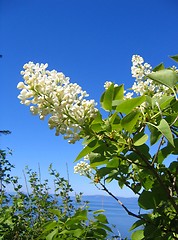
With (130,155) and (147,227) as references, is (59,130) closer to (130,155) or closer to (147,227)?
(130,155)

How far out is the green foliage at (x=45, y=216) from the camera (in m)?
1.20

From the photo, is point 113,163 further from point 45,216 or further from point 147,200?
point 45,216

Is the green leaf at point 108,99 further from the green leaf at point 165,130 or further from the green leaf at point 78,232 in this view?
the green leaf at point 78,232

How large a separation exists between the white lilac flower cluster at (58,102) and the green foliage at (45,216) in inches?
18.1

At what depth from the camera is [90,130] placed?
0.82 metres

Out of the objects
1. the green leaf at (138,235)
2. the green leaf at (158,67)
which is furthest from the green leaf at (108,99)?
the green leaf at (138,235)

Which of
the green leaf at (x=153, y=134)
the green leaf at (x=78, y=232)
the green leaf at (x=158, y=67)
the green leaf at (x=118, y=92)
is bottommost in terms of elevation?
the green leaf at (x=78, y=232)

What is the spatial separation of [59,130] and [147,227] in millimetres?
415

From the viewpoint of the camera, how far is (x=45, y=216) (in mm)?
3371

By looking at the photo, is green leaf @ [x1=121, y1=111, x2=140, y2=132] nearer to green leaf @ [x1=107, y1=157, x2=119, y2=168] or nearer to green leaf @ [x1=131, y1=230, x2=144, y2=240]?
green leaf @ [x1=107, y1=157, x2=119, y2=168]

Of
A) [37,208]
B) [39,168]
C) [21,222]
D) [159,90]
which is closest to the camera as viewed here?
[159,90]

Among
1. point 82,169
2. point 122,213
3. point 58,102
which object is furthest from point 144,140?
Answer: point 122,213

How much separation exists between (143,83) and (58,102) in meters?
0.48

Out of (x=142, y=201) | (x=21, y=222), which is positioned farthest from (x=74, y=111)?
(x=21, y=222)
